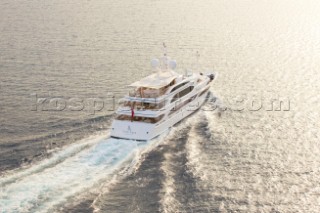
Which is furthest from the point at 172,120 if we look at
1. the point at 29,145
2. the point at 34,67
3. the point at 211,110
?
the point at 34,67

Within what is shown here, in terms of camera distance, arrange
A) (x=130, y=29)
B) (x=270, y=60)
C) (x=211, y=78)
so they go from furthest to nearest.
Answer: (x=130, y=29) → (x=270, y=60) → (x=211, y=78)

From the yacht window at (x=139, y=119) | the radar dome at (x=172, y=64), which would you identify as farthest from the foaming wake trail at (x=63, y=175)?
the radar dome at (x=172, y=64)

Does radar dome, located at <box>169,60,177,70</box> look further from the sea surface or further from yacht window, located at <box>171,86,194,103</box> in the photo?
the sea surface

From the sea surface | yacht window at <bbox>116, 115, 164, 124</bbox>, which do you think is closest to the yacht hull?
yacht window at <bbox>116, 115, 164, 124</bbox>

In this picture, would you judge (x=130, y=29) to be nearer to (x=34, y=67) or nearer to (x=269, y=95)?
(x=34, y=67)

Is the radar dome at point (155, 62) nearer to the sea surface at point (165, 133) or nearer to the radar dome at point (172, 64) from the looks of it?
the radar dome at point (172, 64)

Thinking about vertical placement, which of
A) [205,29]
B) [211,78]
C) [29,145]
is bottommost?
[29,145]

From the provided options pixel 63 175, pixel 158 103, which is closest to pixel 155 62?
pixel 158 103
